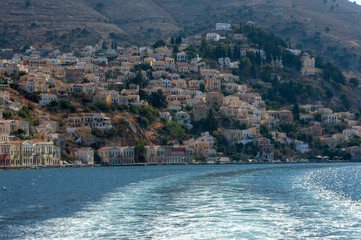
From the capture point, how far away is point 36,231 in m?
40.9

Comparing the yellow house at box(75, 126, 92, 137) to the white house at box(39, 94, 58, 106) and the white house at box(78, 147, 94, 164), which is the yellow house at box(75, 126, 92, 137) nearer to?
the white house at box(78, 147, 94, 164)

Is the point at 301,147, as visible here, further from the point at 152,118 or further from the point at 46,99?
the point at 46,99

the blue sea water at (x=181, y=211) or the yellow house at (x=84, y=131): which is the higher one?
the yellow house at (x=84, y=131)

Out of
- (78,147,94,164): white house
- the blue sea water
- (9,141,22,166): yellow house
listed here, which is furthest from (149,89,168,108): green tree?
the blue sea water

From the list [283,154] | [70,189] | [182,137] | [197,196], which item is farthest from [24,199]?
[283,154]

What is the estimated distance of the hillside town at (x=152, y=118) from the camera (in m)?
127

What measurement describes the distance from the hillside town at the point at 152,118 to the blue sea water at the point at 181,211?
177ft

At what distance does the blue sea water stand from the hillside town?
53822 mm

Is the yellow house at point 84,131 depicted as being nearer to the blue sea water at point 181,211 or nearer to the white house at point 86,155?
the white house at point 86,155

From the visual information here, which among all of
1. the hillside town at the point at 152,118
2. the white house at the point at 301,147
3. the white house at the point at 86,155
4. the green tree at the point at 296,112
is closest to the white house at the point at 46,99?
the hillside town at the point at 152,118

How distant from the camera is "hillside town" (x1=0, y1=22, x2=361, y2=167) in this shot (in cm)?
12675

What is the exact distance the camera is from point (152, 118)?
145500mm

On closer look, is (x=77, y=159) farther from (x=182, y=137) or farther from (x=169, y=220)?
(x=169, y=220)

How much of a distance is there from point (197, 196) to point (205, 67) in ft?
458
